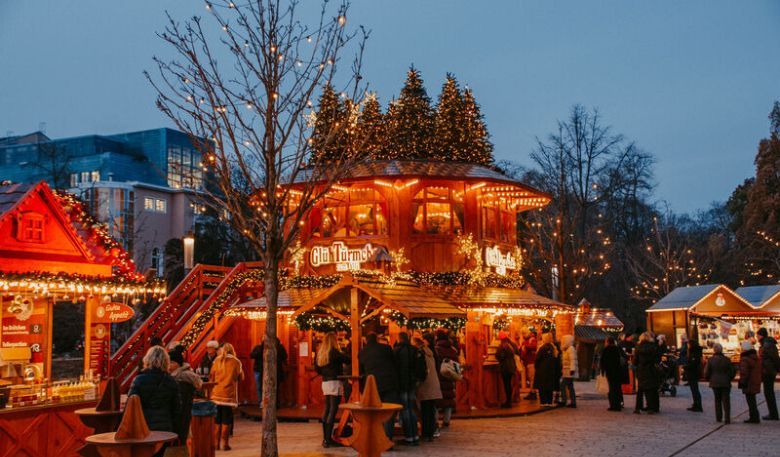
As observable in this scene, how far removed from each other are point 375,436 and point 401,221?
10.2m

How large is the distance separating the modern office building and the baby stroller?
86.2 feet

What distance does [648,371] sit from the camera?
1642 cm

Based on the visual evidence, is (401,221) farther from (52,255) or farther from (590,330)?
(590,330)

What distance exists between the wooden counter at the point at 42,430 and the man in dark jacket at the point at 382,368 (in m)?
4.08

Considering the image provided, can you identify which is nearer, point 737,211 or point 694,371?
point 694,371

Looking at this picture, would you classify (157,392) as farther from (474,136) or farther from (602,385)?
(474,136)

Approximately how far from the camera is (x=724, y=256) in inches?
1594

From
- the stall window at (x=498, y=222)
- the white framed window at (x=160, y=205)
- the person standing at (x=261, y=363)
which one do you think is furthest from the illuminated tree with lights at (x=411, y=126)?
the white framed window at (x=160, y=205)

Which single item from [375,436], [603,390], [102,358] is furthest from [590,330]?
[375,436]

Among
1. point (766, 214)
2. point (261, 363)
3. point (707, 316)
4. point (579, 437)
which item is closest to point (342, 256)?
point (261, 363)

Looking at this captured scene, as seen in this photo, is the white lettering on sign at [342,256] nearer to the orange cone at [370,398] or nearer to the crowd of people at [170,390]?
the crowd of people at [170,390]

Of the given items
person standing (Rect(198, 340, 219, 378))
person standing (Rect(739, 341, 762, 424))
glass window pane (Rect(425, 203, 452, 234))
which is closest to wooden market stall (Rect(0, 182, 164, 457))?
person standing (Rect(198, 340, 219, 378))

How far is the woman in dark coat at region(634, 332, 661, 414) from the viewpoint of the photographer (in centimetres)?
1623

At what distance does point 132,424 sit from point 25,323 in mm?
8176
